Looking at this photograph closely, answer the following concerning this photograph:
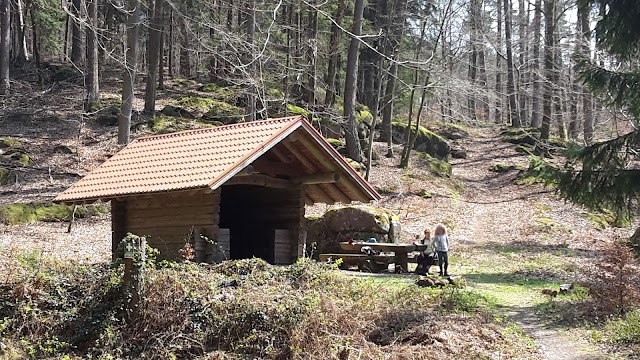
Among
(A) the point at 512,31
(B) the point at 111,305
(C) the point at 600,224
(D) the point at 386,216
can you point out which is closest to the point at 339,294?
(B) the point at 111,305

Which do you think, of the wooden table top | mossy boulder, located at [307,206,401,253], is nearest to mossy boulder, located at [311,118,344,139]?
mossy boulder, located at [307,206,401,253]

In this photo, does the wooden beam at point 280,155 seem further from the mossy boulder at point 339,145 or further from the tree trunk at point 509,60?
the tree trunk at point 509,60

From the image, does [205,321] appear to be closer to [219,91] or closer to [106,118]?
[106,118]

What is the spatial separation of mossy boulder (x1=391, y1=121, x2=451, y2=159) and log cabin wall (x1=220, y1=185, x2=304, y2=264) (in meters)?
20.9

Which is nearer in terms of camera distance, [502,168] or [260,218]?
[260,218]

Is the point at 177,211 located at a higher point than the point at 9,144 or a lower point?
lower

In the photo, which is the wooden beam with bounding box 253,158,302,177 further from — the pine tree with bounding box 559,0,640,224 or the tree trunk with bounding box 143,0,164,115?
the tree trunk with bounding box 143,0,164,115

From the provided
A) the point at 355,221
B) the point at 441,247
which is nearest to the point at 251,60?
the point at 355,221

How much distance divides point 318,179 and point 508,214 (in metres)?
14.3

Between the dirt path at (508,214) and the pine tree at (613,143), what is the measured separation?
7.92 ft

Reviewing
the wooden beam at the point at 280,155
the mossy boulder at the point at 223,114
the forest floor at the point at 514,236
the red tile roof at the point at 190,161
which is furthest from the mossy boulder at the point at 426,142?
the wooden beam at the point at 280,155

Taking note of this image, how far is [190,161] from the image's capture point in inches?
461

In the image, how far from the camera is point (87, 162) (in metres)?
23.0

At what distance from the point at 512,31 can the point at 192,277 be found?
41.9m
